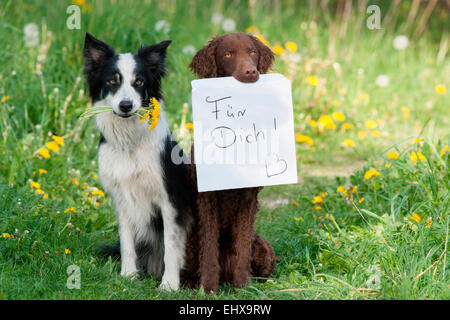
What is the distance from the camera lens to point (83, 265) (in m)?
3.23

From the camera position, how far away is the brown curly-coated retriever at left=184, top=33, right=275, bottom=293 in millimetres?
3029

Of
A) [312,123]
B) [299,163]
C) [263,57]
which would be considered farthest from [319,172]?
[263,57]

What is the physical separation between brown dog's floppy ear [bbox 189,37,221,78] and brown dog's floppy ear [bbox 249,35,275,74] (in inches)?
8.5

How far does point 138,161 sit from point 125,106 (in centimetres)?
36

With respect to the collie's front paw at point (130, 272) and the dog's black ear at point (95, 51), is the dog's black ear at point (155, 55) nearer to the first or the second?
the dog's black ear at point (95, 51)

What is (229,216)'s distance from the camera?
3.23 meters

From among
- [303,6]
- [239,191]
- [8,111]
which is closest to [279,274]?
[239,191]

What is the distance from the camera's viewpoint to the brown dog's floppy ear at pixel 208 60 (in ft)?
10.2

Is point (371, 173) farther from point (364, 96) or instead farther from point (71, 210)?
point (364, 96)

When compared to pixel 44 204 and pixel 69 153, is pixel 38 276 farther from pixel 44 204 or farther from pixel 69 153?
pixel 69 153

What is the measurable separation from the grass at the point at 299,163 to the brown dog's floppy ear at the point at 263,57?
1.08 metres

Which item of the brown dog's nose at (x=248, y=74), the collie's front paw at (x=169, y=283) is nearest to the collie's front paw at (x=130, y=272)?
the collie's front paw at (x=169, y=283)

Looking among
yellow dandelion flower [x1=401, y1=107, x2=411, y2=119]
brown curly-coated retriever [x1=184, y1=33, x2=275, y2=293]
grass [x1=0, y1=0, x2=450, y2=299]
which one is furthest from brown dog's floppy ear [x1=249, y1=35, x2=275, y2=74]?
yellow dandelion flower [x1=401, y1=107, x2=411, y2=119]

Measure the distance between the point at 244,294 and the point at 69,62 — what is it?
3.29m
